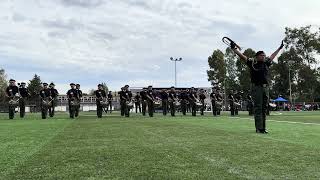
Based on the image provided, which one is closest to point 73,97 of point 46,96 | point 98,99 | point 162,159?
point 98,99

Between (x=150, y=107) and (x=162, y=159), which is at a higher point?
(x=150, y=107)

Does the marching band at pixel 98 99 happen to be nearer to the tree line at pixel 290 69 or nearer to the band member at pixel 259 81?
the band member at pixel 259 81

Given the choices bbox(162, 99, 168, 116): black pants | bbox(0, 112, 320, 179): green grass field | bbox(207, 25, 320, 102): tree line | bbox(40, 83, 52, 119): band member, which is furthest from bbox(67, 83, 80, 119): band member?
bbox(207, 25, 320, 102): tree line

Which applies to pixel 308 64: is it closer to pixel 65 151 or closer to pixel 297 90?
pixel 297 90

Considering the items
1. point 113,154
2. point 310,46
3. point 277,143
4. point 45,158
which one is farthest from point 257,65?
point 310,46

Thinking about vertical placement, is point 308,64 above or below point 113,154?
above

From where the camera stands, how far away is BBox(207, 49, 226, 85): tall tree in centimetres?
10525

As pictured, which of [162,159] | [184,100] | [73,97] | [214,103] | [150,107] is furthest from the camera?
[184,100]

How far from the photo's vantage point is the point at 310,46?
102562 millimetres

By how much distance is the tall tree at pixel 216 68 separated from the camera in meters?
105

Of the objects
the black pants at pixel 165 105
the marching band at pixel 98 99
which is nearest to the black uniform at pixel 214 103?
the marching band at pixel 98 99

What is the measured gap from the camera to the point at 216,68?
106m

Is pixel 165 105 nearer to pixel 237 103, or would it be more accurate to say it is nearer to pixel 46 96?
pixel 237 103

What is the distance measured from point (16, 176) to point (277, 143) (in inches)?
238
